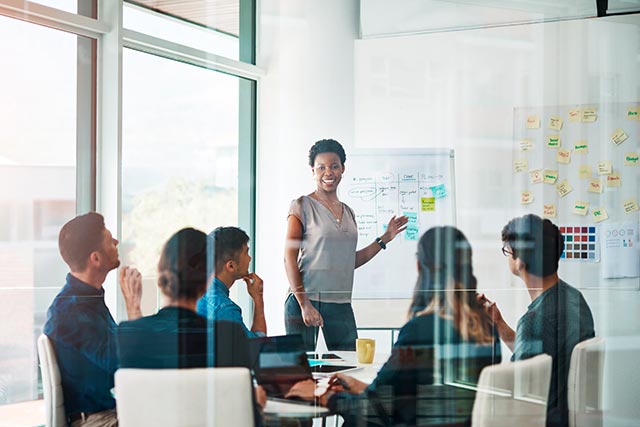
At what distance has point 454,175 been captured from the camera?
2750mm

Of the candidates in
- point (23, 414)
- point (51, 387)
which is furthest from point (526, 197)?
point (23, 414)

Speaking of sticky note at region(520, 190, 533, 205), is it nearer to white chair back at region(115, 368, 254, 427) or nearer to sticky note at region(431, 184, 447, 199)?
sticky note at region(431, 184, 447, 199)

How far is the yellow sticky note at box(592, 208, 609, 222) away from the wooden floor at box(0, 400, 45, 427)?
1.84 m

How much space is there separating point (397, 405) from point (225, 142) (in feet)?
3.33

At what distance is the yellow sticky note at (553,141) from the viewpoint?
254 centimetres

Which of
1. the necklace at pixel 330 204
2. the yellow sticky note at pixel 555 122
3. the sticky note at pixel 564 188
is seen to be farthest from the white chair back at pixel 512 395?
the necklace at pixel 330 204

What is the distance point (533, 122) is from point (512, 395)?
2.85 ft

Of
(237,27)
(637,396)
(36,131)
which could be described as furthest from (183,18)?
(637,396)

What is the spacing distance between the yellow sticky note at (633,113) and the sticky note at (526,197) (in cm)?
38

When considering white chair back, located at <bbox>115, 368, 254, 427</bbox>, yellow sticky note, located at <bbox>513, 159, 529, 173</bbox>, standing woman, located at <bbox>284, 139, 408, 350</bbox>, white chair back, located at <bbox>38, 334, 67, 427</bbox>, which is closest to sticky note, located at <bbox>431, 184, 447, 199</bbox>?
standing woman, located at <bbox>284, 139, 408, 350</bbox>

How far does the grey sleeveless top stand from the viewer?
2.83 m

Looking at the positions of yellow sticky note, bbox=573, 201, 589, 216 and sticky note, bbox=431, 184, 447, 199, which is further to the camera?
sticky note, bbox=431, 184, 447, 199

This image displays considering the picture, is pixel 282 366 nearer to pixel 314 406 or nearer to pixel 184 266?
pixel 314 406

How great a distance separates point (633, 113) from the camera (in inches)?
98.0
